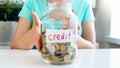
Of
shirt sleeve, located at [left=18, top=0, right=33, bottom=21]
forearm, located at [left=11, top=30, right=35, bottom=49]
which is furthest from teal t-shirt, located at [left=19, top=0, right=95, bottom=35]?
forearm, located at [left=11, top=30, right=35, bottom=49]

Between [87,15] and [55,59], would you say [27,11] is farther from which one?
[55,59]

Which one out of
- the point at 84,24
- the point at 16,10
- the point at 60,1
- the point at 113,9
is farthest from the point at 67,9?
the point at 113,9

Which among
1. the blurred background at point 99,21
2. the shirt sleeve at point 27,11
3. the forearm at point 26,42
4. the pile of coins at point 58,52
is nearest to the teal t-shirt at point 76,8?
the shirt sleeve at point 27,11

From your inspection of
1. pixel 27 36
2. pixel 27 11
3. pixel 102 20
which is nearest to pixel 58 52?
pixel 27 36

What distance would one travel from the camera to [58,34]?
0.55 m

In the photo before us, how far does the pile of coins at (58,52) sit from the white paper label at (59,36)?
10mm

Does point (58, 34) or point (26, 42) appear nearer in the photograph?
point (58, 34)

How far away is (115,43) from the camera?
69.7 inches

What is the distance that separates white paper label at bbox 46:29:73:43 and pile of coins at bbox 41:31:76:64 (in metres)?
0.01

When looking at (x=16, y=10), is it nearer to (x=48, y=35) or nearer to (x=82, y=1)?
(x=82, y=1)

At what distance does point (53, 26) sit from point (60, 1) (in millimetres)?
76

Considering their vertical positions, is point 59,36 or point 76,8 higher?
point 76,8

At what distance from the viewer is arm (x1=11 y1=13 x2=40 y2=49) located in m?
0.70

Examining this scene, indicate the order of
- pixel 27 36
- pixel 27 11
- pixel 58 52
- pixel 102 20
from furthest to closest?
pixel 102 20, pixel 27 11, pixel 27 36, pixel 58 52
